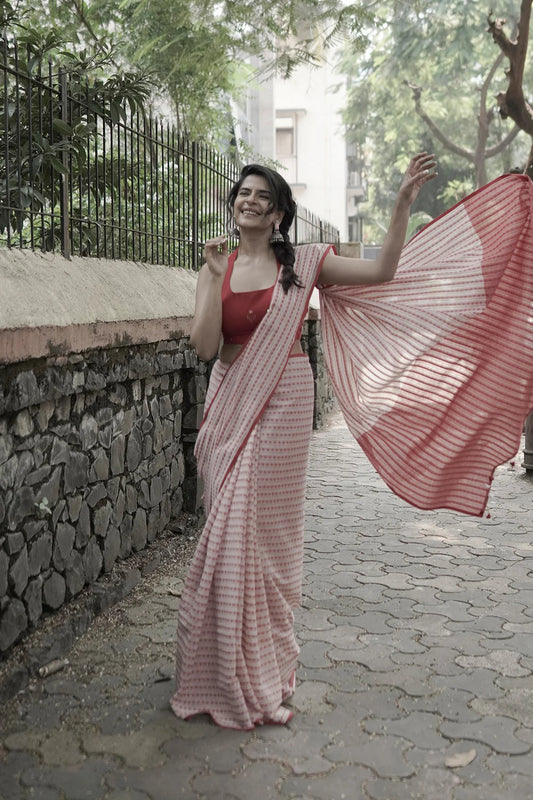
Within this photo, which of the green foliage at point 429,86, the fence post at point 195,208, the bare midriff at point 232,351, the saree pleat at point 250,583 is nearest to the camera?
the saree pleat at point 250,583

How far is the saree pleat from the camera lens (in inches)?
131

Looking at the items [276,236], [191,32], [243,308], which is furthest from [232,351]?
[191,32]

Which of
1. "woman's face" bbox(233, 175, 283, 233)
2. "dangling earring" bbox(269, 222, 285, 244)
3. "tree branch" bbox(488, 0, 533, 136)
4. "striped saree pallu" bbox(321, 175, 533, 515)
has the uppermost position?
"tree branch" bbox(488, 0, 533, 136)

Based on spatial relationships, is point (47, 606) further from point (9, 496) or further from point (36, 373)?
point (36, 373)

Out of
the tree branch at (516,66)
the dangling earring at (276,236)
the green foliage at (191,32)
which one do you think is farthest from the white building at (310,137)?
the dangling earring at (276,236)

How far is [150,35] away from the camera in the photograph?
1222 cm

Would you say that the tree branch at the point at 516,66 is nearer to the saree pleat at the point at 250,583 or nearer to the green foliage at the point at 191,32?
the green foliage at the point at 191,32

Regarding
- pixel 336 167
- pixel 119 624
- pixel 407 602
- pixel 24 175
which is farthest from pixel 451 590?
pixel 336 167

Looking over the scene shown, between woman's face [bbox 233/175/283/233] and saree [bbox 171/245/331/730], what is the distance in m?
0.20

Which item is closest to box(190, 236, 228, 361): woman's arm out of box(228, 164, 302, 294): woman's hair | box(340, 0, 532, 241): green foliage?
box(228, 164, 302, 294): woman's hair

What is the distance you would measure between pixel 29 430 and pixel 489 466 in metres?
1.93

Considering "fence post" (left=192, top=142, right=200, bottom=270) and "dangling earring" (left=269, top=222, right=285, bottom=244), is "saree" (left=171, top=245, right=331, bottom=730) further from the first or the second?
"fence post" (left=192, top=142, right=200, bottom=270)

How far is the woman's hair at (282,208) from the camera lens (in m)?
3.51

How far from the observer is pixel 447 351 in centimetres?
386
